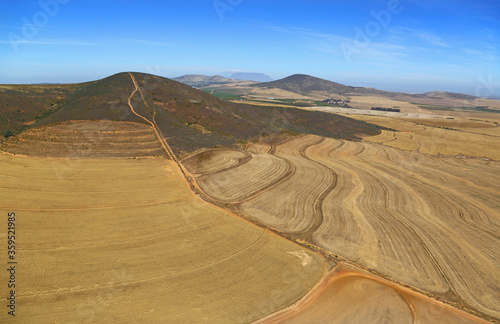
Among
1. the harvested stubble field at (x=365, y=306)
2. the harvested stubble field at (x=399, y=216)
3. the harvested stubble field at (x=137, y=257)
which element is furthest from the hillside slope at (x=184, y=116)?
the harvested stubble field at (x=365, y=306)

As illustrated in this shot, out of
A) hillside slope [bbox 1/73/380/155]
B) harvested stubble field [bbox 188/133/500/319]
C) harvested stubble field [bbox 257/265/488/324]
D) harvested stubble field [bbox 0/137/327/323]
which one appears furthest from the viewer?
hillside slope [bbox 1/73/380/155]

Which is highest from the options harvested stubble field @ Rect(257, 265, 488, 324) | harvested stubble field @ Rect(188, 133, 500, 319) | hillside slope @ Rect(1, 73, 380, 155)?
hillside slope @ Rect(1, 73, 380, 155)

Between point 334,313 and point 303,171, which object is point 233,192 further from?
point 334,313

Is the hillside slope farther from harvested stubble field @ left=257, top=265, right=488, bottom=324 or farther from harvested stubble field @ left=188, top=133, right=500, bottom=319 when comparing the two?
harvested stubble field @ left=257, top=265, right=488, bottom=324

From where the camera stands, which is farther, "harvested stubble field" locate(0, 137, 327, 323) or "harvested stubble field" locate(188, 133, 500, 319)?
"harvested stubble field" locate(188, 133, 500, 319)

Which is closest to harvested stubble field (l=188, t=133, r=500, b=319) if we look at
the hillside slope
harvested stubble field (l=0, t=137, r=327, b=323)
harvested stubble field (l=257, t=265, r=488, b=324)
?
harvested stubble field (l=257, t=265, r=488, b=324)

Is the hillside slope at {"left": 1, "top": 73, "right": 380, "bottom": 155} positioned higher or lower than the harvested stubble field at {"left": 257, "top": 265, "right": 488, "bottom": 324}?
higher

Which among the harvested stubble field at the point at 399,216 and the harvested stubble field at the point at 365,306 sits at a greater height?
the harvested stubble field at the point at 399,216

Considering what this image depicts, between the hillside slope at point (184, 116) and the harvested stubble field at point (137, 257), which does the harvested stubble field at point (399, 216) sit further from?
the hillside slope at point (184, 116)
